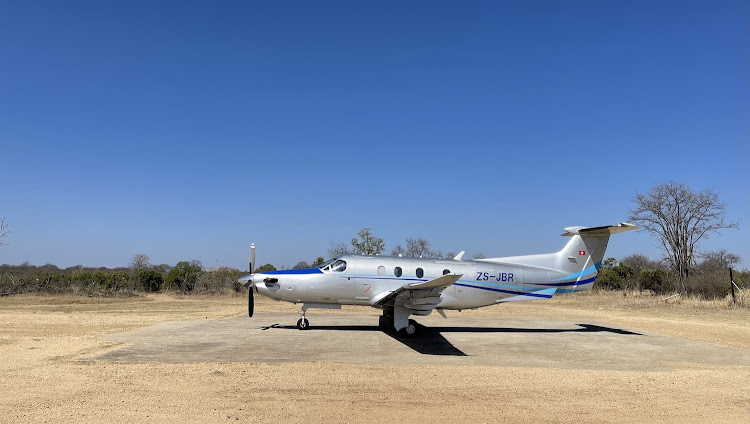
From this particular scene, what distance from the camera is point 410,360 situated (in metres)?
11.0

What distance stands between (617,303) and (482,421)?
29412 mm

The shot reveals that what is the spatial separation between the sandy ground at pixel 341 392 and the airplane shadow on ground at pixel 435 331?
2.83 metres

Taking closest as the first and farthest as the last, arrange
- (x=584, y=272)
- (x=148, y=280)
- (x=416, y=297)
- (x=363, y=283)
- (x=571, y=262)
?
(x=416, y=297)
(x=363, y=283)
(x=571, y=262)
(x=584, y=272)
(x=148, y=280)

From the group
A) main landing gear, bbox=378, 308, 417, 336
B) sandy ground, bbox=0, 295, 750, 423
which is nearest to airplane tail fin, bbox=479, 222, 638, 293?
main landing gear, bbox=378, 308, 417, 336

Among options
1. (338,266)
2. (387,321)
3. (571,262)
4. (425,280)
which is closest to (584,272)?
(571,262)

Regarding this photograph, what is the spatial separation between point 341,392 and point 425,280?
8.81 m

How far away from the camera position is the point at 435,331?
1677 cm

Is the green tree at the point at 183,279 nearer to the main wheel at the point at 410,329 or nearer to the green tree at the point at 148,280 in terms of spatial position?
the green tree at the point at 148,280

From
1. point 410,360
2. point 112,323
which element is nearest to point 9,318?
point 112,323

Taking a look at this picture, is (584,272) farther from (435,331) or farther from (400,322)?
(400,322)

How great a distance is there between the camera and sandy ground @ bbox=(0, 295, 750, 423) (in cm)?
652

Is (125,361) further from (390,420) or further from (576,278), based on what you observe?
(576,278)

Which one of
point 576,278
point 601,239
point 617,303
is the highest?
point 601,239

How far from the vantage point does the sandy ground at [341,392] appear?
21.4 feet
